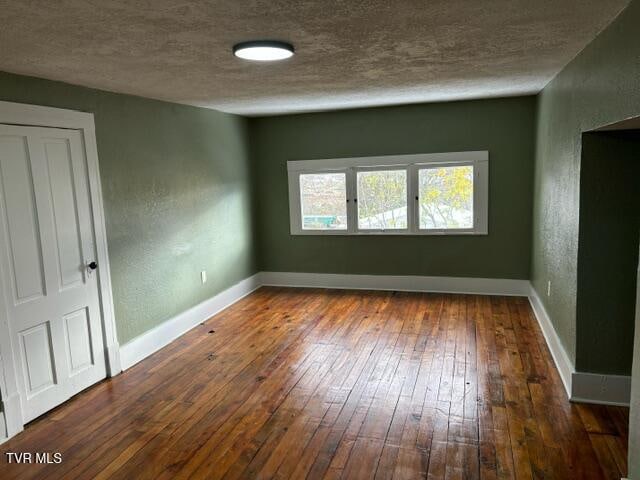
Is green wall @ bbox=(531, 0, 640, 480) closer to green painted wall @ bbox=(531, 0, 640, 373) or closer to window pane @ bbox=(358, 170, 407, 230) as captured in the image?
green painted wall @ bbox=(531, 0, 640, 373)

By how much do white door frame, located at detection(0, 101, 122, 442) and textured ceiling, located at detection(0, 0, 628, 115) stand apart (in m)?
0.24

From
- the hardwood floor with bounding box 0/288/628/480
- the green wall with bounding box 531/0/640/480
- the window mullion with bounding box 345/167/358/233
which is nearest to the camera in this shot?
the green wall with bounding box 531/0/640/480

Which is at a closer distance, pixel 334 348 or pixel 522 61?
pixel 522 61

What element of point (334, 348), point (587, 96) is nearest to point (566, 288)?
point (587, 96)

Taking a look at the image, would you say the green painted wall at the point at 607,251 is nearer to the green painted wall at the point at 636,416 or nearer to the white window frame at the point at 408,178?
the green painted wall at the point at 636,416

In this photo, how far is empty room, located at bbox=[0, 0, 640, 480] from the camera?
236 centimetres

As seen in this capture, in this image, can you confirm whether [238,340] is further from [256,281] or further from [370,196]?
[370,196]

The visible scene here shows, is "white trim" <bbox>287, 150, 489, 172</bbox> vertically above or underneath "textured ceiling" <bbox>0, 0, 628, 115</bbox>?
underneath

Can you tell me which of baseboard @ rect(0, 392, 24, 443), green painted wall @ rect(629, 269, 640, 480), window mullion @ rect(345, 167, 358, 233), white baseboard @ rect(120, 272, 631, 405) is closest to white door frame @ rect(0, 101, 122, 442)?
baseboard @ rect(0, 392, 24, 443)

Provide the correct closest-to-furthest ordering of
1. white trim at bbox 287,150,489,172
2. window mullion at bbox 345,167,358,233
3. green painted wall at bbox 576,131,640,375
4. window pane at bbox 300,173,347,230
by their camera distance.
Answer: green painted wall at bbox 576,131,640,375
white trim at bbox 287,150,489,172
window mullion at bbox 345,167,358,233
window pane at bbox 300,173,347,230

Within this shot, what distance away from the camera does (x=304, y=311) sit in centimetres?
523

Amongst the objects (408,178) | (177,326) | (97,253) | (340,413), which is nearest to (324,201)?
(408,178)

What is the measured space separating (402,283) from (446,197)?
3.96 feet

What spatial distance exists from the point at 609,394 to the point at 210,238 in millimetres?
3943
